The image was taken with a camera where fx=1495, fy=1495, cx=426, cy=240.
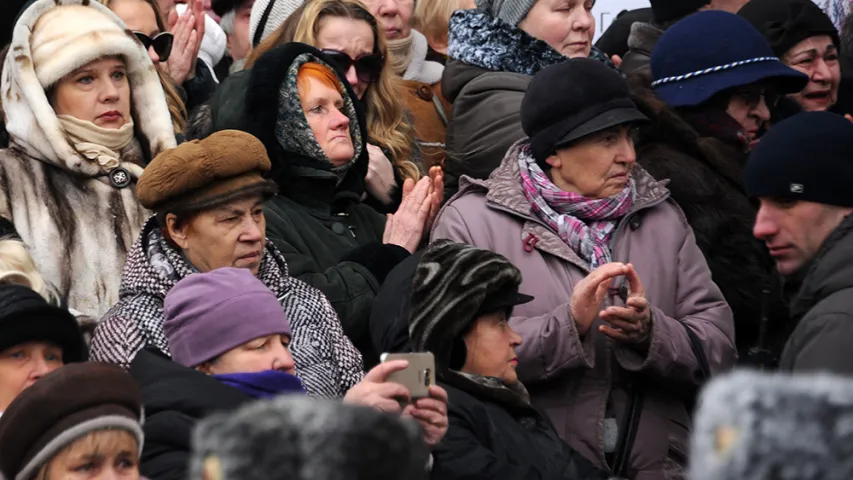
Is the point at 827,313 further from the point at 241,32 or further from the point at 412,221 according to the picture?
the point at 241,32

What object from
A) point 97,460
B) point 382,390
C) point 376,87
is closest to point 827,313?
point 382,390

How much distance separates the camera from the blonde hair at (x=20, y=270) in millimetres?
4645

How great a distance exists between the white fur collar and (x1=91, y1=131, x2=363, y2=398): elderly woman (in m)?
2.20

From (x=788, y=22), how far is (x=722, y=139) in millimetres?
1527

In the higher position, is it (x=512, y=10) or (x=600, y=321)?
(x=512, y=10)

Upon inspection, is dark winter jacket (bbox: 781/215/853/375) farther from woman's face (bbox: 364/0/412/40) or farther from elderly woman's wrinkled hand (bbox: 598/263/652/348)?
woman's face (bbox: 364/0/412/40)

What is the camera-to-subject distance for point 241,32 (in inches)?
302

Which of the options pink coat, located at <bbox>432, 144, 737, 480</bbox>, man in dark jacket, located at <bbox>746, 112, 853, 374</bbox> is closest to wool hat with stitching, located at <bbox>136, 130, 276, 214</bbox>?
pink coat, located at <bbox>432, 144, 737, 480</bbox>

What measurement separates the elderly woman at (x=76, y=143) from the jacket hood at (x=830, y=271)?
2.32m

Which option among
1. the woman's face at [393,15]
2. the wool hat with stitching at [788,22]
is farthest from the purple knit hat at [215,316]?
the wool hat with stitching at [788,22]

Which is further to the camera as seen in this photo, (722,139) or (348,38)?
(348,38)

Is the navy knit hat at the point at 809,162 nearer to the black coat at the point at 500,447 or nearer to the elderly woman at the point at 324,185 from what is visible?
the black coat at the point at 500,447

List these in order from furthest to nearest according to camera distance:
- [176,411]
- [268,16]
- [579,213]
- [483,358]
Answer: [268,16] → [579,213] → [483,358] → [176,411]

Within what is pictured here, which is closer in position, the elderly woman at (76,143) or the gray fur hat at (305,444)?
the gray fur hat at (305,444)
